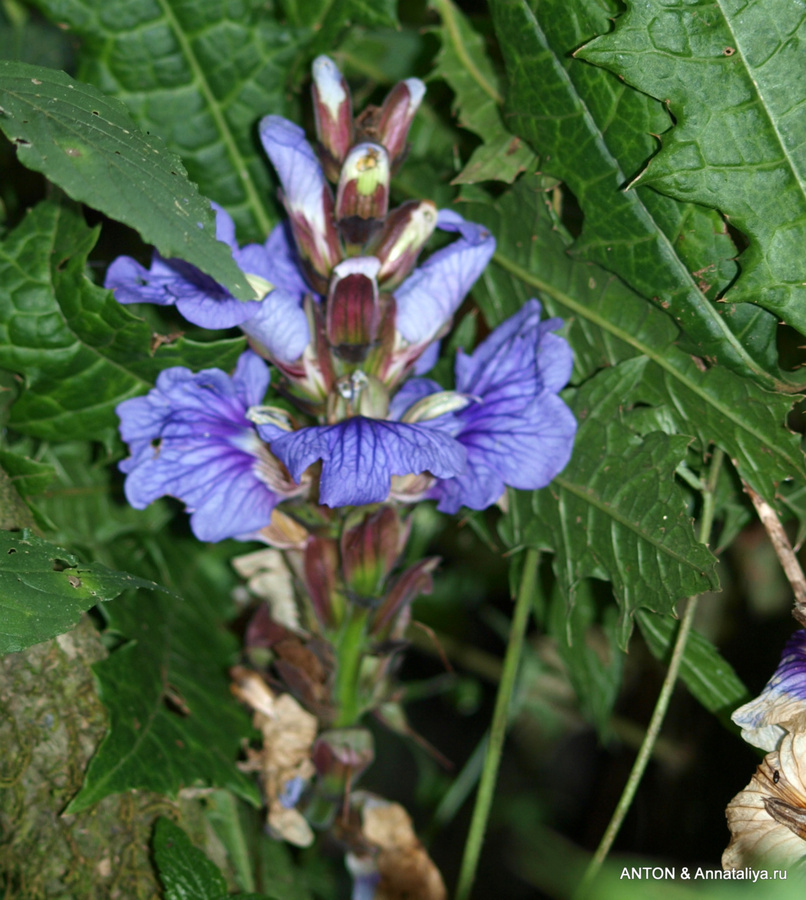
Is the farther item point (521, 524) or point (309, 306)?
point (521, 524)

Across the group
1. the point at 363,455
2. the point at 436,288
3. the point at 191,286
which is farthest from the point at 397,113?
the point at 363,455

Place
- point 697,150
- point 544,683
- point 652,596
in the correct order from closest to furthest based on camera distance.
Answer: point 697,150 → point 652,596 → point 544,683

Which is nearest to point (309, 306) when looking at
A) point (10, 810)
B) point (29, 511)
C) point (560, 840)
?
point (29, 511)

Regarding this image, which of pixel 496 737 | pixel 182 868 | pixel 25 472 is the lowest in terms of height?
pixel 182 868

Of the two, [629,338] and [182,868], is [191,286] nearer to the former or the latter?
[629,338]

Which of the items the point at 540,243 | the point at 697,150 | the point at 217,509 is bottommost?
the point at 217,509

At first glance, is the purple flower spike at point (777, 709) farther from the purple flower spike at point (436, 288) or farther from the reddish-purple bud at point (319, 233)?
the reddish-purple bud at point (319, 233)

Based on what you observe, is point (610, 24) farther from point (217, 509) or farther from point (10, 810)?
point (10, 810)
